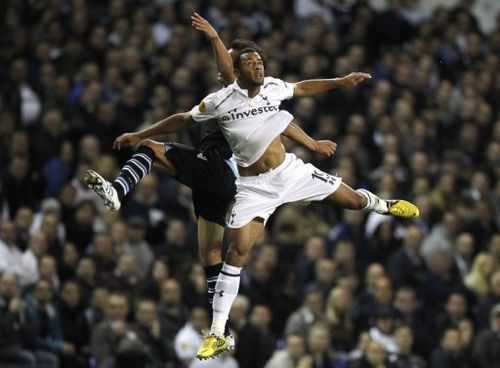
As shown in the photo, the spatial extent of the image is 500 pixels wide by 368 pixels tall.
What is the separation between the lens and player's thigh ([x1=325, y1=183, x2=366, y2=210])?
442 inches

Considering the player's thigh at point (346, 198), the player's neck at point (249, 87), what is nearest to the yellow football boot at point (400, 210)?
the player's thigh at point (346, 198)

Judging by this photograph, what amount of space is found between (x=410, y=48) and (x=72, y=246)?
6658 mm

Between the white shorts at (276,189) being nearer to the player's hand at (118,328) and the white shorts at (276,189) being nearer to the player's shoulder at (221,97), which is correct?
the player's shoulder at (221,97)

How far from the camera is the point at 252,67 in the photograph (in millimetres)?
10578

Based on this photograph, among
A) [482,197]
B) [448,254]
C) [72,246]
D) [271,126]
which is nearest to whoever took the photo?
[271,126]

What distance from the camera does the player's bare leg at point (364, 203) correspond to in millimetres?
11249

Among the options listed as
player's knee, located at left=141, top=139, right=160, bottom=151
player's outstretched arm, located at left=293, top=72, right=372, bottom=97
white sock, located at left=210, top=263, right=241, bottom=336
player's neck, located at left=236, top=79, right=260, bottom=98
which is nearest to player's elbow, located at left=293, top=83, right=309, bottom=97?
player's outstretched arm, located at left=293, top=72, right=372, bottom=97

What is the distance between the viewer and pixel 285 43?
19.0m

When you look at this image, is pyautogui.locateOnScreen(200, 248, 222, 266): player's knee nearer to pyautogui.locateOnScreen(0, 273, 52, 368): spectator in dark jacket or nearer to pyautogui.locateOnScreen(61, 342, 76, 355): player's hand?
pyautogui.locateOnScreen(0, 273, 52, 368): spectator in dark jacket

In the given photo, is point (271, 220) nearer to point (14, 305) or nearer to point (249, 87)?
point (14, 305)

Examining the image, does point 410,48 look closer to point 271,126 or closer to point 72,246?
point 72,246

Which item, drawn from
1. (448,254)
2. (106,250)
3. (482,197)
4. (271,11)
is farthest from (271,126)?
(271,11)

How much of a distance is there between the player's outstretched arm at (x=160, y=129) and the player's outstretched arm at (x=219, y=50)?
0.43m

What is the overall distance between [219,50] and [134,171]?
1.10m
